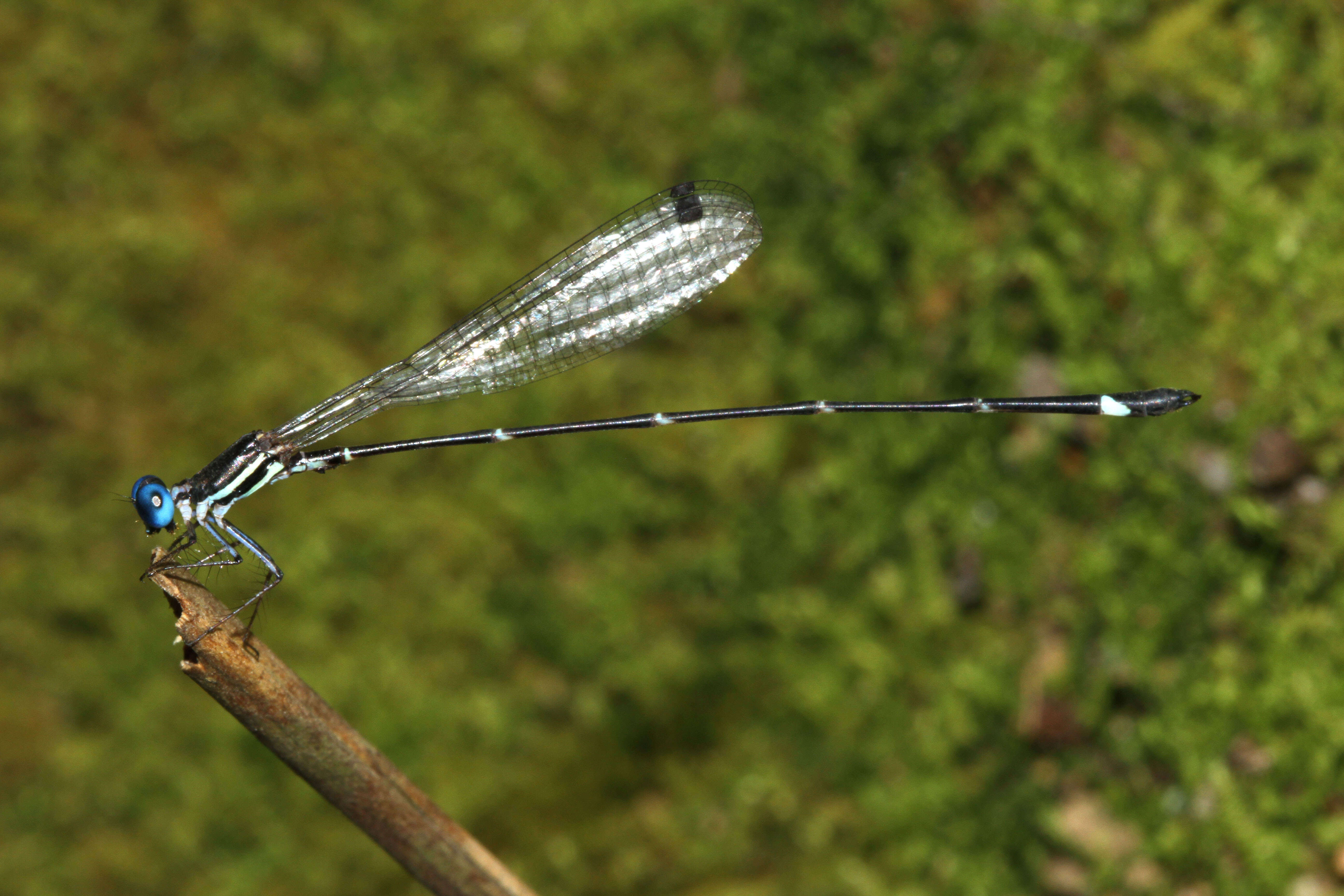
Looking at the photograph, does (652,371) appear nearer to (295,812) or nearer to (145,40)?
(295,812)

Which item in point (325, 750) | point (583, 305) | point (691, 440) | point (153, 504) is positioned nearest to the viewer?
point (325, 750)

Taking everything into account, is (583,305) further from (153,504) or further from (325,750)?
(325,750)

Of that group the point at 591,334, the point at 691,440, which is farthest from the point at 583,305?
the point at 691,440

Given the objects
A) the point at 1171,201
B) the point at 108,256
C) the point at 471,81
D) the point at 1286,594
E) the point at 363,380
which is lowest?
the point at 1286,594

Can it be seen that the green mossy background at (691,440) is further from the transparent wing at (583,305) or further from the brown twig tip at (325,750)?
the brown twig tip at (325,750)

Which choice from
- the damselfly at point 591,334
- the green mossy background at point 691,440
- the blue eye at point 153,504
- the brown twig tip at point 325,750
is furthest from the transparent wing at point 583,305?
the brown twig tip at point 325,750

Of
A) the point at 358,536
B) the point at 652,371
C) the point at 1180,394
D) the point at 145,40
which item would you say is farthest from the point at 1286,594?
the point at 145,40
